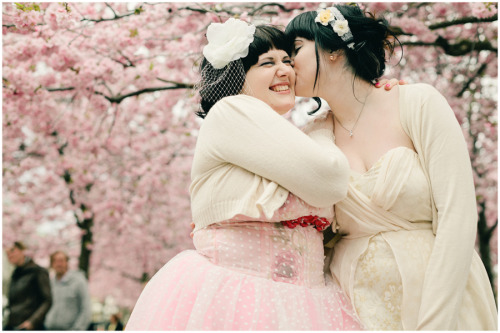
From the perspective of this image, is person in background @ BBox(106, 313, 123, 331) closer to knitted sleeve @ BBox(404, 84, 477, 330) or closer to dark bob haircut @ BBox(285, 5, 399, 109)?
dark bob haircut @ BBox(285, 5, 399, 109)

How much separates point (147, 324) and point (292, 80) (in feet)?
4.09

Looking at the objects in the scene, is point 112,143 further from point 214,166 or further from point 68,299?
point 214,166

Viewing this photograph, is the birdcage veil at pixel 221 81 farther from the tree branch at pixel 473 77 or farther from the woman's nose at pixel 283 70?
the tree branch at pixel 473 77

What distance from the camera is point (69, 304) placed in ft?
21.0

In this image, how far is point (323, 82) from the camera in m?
2.36

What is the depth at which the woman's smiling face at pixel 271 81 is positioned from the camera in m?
2.25

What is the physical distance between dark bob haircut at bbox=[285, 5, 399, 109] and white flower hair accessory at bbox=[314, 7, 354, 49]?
0.02 m

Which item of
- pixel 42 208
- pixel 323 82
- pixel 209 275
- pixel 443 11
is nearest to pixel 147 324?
pixel 209 275

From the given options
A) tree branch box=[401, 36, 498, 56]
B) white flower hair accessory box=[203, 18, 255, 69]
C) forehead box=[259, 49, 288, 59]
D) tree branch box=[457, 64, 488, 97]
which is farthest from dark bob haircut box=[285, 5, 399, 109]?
tree branch box=[457, 64, 488, 97]

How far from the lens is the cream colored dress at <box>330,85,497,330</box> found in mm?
1894

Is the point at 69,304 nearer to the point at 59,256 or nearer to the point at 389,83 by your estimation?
the point at 59,256

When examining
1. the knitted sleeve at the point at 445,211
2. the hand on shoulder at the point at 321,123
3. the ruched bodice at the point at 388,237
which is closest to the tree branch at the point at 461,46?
the hand on shoulder at the point at 321,123

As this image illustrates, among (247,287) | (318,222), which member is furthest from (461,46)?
(247,287)

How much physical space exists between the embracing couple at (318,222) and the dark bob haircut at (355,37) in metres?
0.20
